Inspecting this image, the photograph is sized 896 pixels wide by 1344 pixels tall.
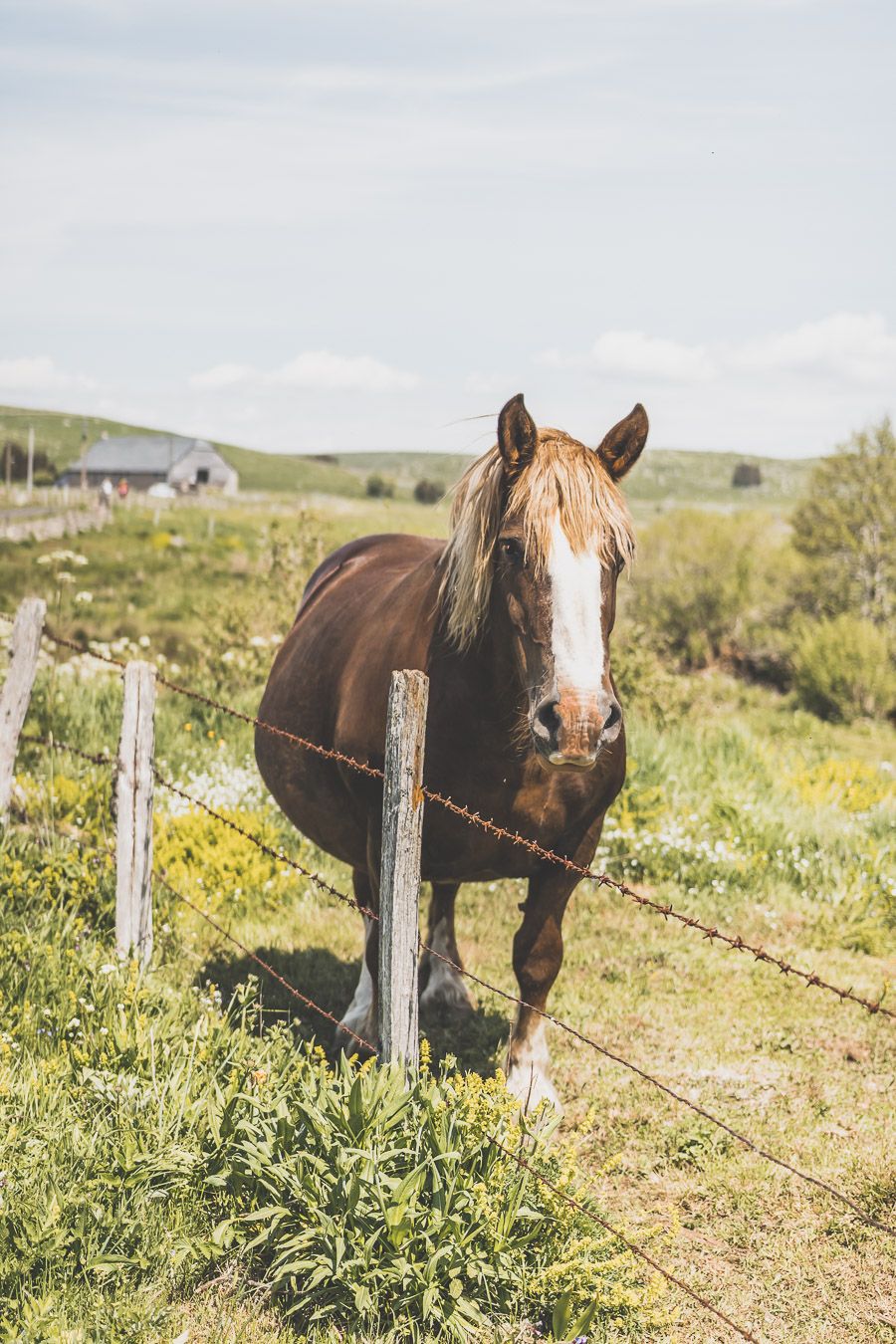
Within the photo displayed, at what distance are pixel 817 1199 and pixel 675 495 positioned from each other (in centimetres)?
15920

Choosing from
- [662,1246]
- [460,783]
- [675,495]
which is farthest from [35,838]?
[675,495]

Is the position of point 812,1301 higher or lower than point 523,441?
lower

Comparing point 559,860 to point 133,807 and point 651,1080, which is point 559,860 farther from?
point 133,807

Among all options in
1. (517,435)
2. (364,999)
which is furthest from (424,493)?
(517,435)

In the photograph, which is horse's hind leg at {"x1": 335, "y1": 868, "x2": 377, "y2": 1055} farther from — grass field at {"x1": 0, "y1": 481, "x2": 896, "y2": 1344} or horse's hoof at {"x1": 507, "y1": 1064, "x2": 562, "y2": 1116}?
horse's hoof at {"x1": 507, "y1": 1064, "x2": 562, "y2": 1116}

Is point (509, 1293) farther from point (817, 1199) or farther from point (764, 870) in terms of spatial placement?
point (764, 870)

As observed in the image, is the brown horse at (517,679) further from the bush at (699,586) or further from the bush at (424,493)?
the bush at (424,493)

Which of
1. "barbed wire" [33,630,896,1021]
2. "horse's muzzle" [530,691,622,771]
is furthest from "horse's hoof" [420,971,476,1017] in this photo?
"horse's muzzle" [530,691,622,771]

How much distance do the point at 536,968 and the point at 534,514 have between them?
1770 mm

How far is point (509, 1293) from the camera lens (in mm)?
2998

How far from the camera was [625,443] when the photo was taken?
370 centimetres

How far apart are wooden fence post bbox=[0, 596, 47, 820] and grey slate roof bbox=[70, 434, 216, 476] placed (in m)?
89.6

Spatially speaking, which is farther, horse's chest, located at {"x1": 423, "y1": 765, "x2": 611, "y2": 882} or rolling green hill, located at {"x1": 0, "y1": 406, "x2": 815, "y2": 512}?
rolling green hill, located at {"x1": 0, "y1": 406, "x2": 815, "y2": 512}

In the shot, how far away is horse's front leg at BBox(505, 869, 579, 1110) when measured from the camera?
4.03m
